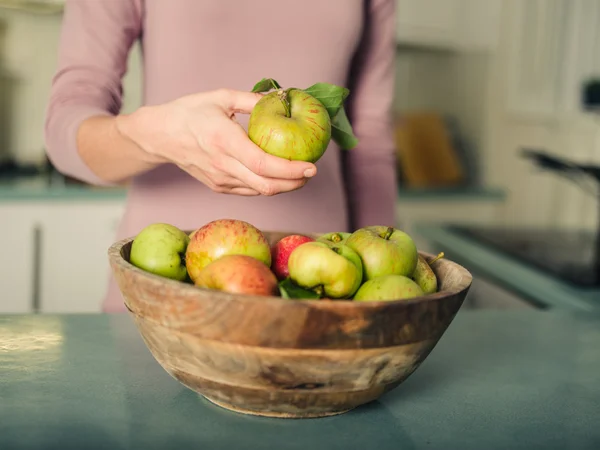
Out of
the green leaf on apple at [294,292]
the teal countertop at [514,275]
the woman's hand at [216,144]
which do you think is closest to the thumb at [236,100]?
the woman's hand at [216,144]

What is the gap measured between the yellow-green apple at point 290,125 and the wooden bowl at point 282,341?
0.64 ft

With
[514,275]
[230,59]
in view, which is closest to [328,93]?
[230,59]

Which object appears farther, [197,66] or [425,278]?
[197,66]

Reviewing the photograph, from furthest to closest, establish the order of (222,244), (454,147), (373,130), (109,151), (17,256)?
(454,147), (17,256), (373,130), (109,151), (222,244)

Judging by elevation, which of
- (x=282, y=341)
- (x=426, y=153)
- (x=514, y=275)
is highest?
(x=282, y=341)

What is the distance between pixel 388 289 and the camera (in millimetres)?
669

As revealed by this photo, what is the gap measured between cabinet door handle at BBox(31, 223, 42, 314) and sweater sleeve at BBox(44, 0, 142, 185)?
1.39 metres

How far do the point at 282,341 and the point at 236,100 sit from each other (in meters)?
0.32

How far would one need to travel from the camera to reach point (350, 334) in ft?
2.00

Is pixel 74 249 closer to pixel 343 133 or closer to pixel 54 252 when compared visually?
pixel 54 252

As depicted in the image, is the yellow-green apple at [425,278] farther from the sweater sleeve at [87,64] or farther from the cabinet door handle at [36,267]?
the cabinet door handle at [36,267]

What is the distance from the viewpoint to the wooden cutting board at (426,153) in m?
3.14

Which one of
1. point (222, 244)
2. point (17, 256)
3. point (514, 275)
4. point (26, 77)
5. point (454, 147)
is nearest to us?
point (222, 244)

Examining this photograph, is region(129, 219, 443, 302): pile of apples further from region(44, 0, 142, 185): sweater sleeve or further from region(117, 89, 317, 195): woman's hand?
region(44, 0, 142, 185): sweater sleeve
